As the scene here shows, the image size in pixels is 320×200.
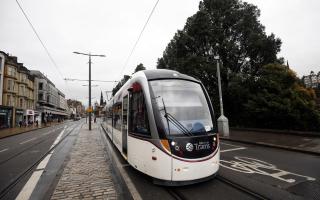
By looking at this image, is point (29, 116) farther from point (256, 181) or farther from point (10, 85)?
point (256, 181)

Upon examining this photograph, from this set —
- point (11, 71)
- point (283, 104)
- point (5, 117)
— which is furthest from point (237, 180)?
point (11, 71)

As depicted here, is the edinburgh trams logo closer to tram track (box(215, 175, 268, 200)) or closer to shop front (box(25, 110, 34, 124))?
tram track (box(215, 175, 268, 200))

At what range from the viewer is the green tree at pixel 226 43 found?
2350cm

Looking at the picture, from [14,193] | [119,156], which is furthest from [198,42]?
[14,193]

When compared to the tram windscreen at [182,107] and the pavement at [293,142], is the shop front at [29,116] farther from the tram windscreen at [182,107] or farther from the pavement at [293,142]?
the tram windscreen at [182,107]

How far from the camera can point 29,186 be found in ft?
19.2

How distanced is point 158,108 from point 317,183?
4223 mm

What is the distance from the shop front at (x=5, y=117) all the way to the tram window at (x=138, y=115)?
39.4 metres

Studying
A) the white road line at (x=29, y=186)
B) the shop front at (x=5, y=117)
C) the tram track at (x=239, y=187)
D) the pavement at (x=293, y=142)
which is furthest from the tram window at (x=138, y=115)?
the shop front at (x=5, y=117)

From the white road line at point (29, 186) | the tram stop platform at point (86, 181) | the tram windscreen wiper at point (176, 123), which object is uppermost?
the tram windscreen wiper at point (176, 123)

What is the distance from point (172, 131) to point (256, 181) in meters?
2.53

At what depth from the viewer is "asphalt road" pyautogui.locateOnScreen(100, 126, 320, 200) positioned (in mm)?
4809

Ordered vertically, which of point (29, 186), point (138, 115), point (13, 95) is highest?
point (13, 95)

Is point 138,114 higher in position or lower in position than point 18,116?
higher
